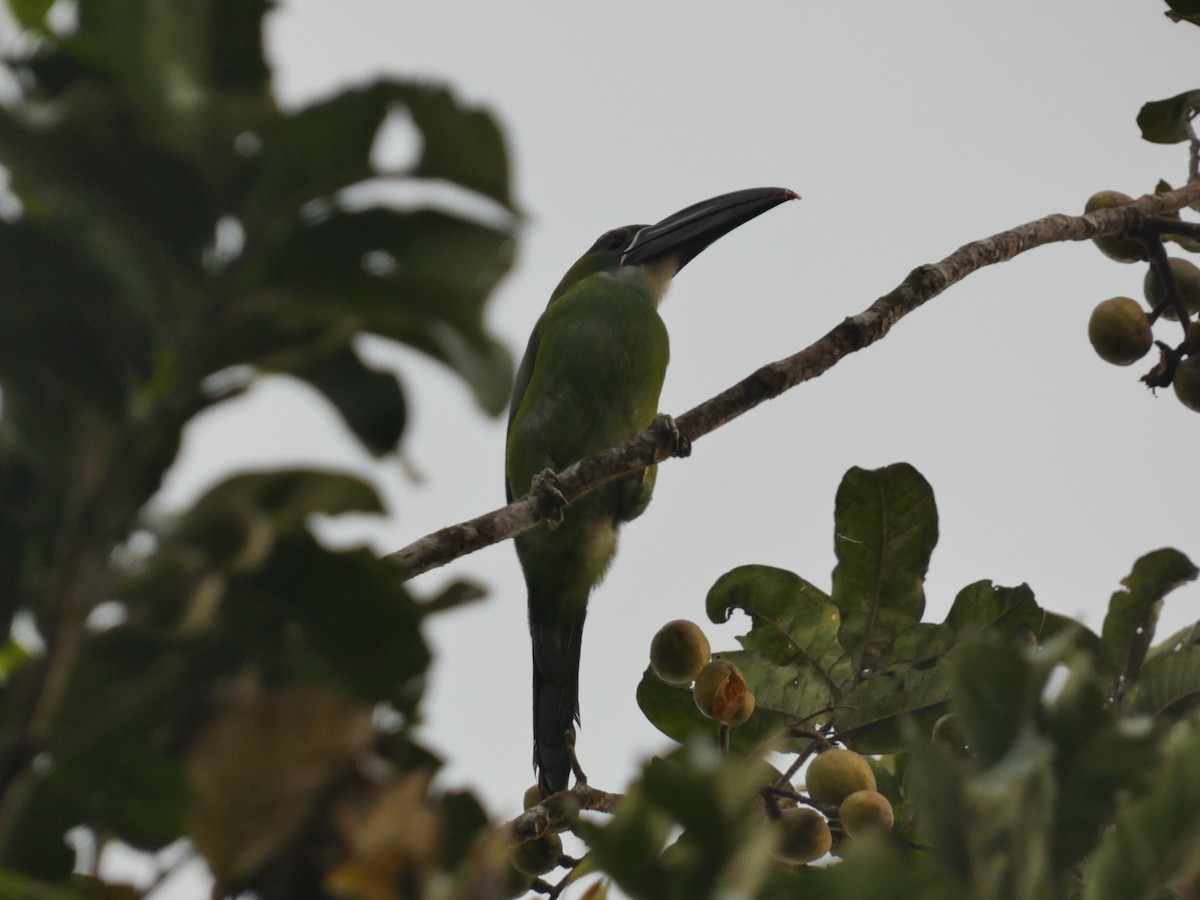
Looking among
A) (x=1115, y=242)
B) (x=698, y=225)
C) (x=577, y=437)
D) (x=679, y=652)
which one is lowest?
(x=679, y=652)

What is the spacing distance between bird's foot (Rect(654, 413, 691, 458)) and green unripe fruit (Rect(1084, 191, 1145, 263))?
1.06m

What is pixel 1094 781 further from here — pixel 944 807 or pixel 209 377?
pixel 209 377

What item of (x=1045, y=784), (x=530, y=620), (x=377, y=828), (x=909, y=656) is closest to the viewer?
(x=377, y=828)

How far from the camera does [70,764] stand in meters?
0.76

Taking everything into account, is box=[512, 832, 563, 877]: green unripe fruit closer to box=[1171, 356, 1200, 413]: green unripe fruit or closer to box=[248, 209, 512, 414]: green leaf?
box=[248, 209, 512, 414]: green leaf

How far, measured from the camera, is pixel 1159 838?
72 cm

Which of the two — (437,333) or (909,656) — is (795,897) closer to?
(437,333)

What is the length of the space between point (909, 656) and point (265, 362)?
177 cm

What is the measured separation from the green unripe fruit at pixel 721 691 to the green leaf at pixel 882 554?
0.26 metres

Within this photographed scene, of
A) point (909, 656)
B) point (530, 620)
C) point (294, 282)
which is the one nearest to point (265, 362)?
point (294, 282)

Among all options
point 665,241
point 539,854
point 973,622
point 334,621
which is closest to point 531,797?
point 539,854

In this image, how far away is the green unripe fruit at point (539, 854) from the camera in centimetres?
208

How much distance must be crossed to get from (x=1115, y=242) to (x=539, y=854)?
1915 mm

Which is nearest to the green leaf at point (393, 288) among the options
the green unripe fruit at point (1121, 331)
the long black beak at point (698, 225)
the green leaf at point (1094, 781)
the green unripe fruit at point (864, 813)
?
the green leaf at point (1094, 781)
